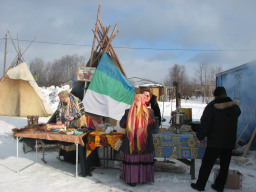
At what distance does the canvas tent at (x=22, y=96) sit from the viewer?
7.09 metres

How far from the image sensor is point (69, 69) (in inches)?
1451

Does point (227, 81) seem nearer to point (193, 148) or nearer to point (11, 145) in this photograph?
point (193, 148)

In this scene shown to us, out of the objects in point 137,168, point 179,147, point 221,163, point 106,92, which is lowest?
point 137,168

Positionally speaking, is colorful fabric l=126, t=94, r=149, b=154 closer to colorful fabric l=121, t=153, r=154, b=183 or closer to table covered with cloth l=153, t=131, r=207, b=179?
colorful fabric l=121, t=153, r=154, b=183

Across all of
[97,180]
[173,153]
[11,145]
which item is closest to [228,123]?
[173,153]

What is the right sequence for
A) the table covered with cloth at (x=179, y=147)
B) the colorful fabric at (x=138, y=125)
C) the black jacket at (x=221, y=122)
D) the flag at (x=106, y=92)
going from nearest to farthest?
the black jacket at (x=221, y=122) → the colorful fabric at (x=138, y=125) → the table covered with cloth at (x=179, y=147) → the flag at (x=106, y=92)

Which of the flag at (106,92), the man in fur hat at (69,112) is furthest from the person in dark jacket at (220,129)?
the flag at (106,92)

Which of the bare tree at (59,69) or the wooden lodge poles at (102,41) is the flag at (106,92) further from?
the bare tree at (59,69)

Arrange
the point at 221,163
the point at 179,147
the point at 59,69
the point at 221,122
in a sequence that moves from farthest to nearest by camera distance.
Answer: the point at 59,69 → the point at 179,147 → the point at 221,163 → the point at 221,122

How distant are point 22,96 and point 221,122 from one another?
20.2 ft

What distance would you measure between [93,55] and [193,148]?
415 cm

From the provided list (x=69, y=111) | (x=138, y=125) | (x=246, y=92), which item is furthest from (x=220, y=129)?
(x=246, y=92)

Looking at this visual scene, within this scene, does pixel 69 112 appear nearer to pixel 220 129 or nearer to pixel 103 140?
pixel 103 140

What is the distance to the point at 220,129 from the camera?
289cm
